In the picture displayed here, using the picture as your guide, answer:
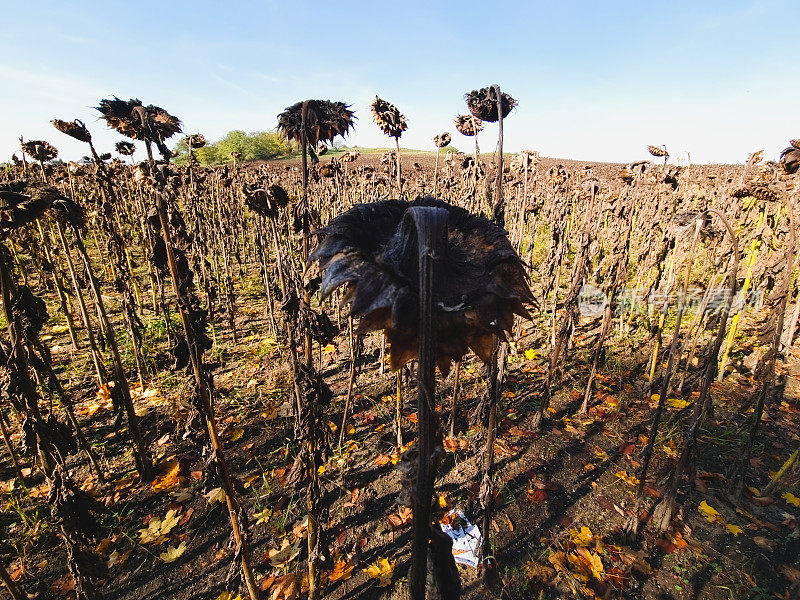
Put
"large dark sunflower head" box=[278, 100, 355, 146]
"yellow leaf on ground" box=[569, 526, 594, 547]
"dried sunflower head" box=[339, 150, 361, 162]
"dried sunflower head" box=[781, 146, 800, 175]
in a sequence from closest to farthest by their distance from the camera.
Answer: "large dark sunflower head" box=[278, 100, 355, 146], "yellow leaf on ground" box=[569, 526, 594, 547], "dried sunflower head" box=[781, 146, 800, 175], "dried sunflower head" box=[339, 150, 361, 162]

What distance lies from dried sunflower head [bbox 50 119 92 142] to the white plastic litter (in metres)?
5.34

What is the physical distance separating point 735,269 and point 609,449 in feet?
8.14

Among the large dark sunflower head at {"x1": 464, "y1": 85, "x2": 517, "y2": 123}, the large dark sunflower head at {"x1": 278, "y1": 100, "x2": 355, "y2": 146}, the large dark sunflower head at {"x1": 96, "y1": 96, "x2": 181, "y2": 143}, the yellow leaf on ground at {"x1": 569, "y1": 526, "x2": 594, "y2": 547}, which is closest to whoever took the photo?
the large dark sunflower head at {"x1": 96, "y1": 96, "x2": 181, "y2": 143}

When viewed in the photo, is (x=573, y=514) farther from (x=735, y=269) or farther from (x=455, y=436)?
(x=735, y=269)

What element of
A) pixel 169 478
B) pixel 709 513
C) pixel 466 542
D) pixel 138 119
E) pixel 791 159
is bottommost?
pixel 709 513

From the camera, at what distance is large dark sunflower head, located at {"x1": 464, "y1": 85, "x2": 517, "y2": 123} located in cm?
254

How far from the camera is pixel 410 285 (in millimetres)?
1027

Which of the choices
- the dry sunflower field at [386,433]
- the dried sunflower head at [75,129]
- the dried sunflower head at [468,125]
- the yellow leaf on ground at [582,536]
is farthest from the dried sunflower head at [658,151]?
the dried sunflower head at [75,129]

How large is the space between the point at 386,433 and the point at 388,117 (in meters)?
4.12

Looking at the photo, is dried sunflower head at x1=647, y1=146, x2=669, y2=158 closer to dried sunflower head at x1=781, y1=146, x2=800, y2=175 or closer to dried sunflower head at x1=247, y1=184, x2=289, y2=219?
dried sunflower head at x1=781, y1=146, x2=800, y2=175

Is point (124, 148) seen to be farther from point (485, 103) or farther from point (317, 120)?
point (485, 103)

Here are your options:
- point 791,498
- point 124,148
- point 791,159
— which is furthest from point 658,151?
point 124,148

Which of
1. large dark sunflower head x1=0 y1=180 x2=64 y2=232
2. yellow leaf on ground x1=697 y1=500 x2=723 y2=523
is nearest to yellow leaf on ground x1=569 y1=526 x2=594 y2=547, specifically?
yellow leaf on ground x1=697 y1=500 x2=723 y2=523

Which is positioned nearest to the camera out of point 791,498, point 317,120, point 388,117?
point 317,120
